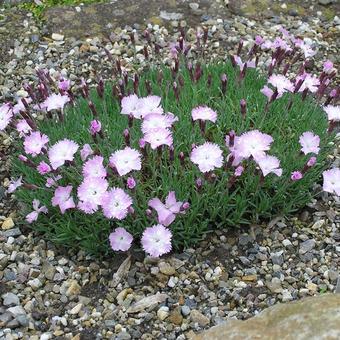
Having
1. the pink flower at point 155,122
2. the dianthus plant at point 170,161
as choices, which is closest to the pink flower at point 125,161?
the dianthus plant at point 170,161

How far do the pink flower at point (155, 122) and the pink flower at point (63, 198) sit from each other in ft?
1.34

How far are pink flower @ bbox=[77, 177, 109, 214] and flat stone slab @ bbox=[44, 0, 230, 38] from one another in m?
1.96

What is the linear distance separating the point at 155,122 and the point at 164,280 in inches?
26.3

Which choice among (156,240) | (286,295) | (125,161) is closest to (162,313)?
(156,240)

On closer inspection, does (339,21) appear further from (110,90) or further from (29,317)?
(29,317)

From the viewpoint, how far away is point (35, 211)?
292 cm

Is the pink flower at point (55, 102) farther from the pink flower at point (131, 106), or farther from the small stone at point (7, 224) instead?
the small stone at point (7, 224)

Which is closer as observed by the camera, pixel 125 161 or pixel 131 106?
pixel 125 161

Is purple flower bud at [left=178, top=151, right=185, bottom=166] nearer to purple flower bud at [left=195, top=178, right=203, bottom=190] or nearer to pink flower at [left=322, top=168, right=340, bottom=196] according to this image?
purple flower bud at [left=195, top=178, right=203, bottom=190]

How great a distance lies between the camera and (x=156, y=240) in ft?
8.91

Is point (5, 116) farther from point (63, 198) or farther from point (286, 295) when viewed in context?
point (286, 295)

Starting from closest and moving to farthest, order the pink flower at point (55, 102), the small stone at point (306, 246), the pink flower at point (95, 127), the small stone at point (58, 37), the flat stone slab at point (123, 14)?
the pink flower at point (95, 127) < the small stone at point (306, 246) < the pink flower at point (55, 102) < the small stone at point (58, 37) < the flat stone slab at point (123, 14)

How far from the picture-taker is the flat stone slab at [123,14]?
4426 millimetres

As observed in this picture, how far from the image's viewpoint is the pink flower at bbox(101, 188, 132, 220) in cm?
263
